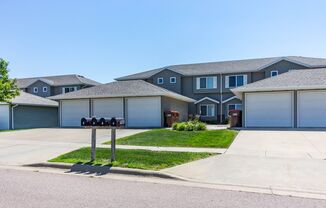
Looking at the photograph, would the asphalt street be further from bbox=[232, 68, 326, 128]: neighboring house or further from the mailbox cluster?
bbox=[232, 68, 326, 128]: neighboring house

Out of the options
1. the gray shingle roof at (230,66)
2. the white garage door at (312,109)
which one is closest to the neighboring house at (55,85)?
the gray shingle roof at (230,66)

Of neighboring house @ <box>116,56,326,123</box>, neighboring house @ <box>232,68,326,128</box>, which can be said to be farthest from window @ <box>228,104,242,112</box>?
neighboring house @ <box>232,68,326,128</box>

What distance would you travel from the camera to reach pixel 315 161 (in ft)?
29.9

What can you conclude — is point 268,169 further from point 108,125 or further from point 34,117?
point 34,117

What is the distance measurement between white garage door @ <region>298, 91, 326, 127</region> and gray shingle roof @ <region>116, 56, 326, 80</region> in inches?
545

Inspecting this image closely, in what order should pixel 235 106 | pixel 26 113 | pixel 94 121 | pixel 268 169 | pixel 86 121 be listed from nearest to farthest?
pixel 268 169 < pixel 94 121 < pixel 86 121 < pixel 26 113 < pixel 235 106

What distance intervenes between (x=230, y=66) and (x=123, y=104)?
17.2 meters

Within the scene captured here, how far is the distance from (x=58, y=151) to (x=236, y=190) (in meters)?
8.10

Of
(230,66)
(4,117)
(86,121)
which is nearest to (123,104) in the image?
(4,117)

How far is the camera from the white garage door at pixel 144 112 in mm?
24042

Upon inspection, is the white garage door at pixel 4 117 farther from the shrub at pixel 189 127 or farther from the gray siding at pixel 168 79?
the shrub at pixel 189 127

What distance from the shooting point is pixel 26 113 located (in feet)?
95.3

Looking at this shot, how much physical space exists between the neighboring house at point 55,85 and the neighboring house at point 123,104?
1592 cm

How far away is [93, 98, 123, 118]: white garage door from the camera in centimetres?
2538
